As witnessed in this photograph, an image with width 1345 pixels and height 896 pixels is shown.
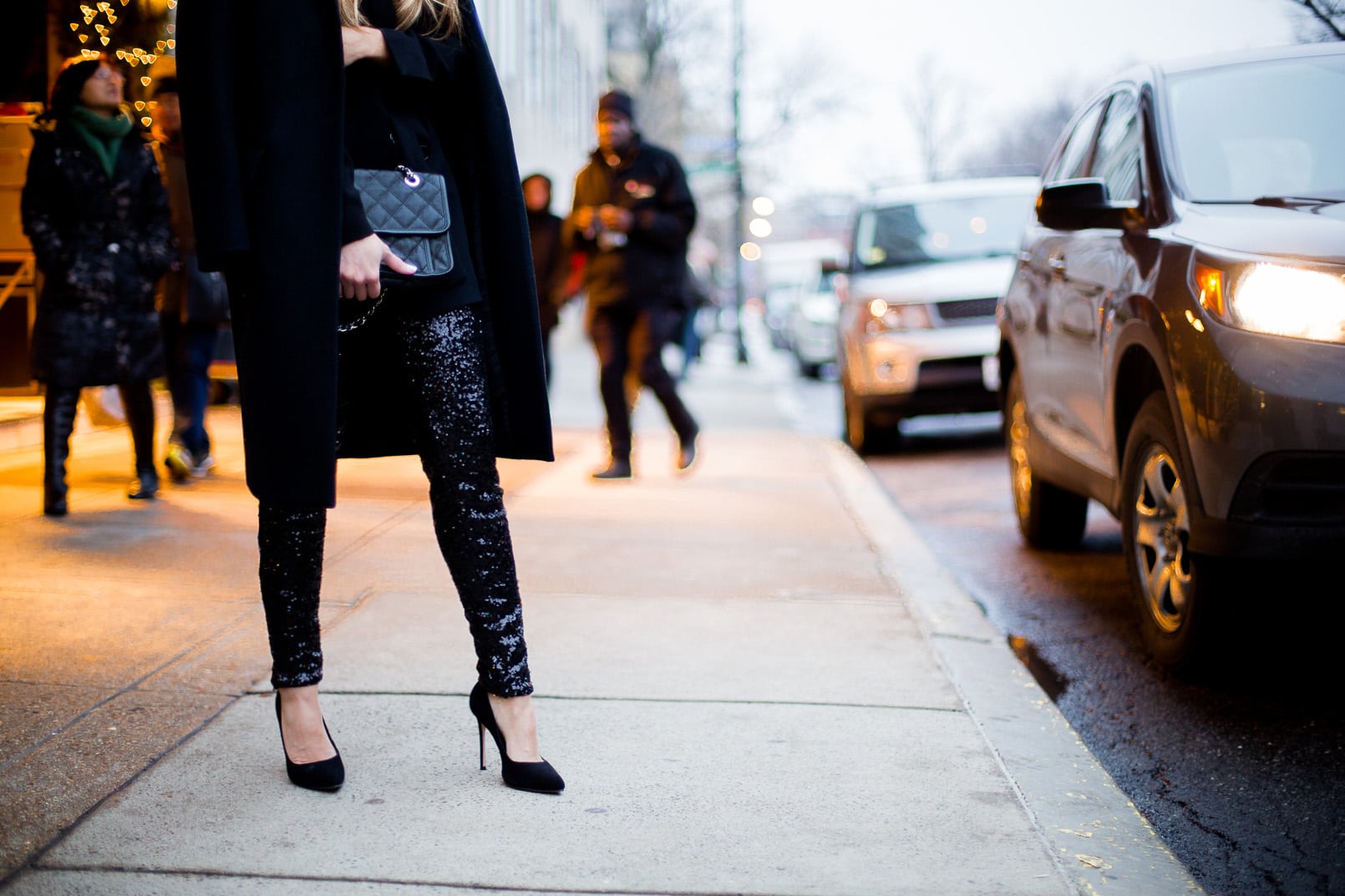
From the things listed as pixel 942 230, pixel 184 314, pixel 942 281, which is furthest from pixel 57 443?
pixel 942 230

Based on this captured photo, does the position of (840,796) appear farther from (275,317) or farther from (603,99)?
(603,99)

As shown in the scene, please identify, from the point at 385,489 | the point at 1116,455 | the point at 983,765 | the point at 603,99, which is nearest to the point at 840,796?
the point at 983,765

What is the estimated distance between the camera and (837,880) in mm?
2557

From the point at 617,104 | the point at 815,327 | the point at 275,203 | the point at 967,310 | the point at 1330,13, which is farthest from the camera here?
the point at 815,327

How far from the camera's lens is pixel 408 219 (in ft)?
9.23

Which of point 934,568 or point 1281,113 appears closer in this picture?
point 1281,113

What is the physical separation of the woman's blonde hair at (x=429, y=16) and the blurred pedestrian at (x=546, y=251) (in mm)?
8008

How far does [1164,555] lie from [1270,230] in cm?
95

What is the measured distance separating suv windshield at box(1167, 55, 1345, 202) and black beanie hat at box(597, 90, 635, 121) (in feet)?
12.2

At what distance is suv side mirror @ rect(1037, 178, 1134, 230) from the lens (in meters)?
4.62

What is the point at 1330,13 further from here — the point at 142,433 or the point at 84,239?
the point at 142,433

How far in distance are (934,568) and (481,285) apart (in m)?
3.23

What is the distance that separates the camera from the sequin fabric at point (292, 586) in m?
2.87

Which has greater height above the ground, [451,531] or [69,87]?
[69,87]
